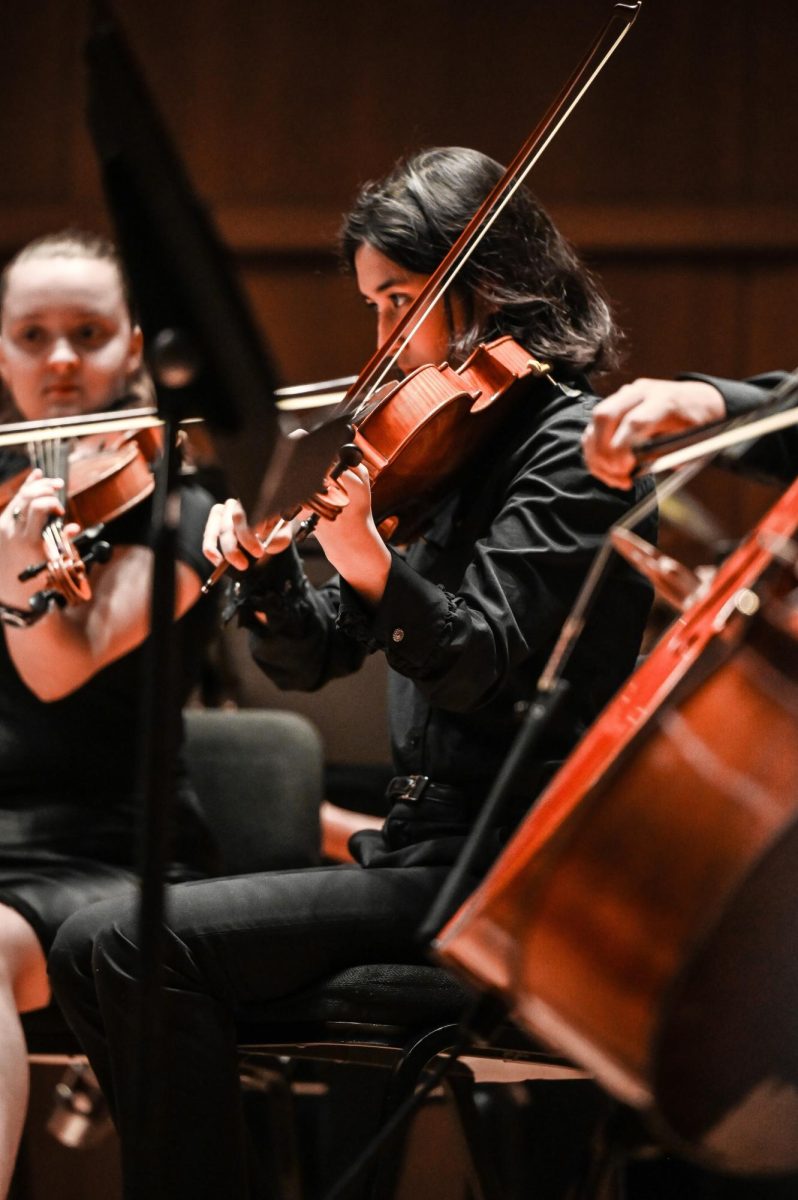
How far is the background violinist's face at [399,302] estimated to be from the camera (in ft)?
4.26

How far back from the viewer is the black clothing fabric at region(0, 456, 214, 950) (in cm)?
145

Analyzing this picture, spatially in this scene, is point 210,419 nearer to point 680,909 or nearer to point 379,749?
point 680,909

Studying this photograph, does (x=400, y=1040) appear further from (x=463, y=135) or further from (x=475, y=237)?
(x=463, y=135)

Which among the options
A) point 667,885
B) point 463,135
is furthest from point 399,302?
point 463,135

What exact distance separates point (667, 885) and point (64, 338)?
1.08 m

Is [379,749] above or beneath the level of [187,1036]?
beneath

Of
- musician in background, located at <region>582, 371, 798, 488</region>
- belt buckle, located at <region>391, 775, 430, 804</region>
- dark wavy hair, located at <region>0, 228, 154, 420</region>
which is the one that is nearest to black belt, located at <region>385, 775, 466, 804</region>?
belt buckle, located at <region>391, 775, 430, 804</region>

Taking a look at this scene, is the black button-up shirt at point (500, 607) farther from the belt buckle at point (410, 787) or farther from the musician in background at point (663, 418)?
the musician in background at point (663, 418)

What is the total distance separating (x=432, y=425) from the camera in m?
1.19

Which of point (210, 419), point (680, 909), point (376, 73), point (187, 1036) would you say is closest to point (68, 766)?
point (187, 1036)

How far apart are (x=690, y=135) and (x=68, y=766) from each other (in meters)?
2.30

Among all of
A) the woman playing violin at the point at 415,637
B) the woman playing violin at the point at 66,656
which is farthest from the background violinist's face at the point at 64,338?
the woman playing violin at the point at 415,637

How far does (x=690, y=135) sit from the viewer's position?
124 inches

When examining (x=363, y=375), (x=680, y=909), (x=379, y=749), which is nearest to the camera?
(x=680, y=909)
